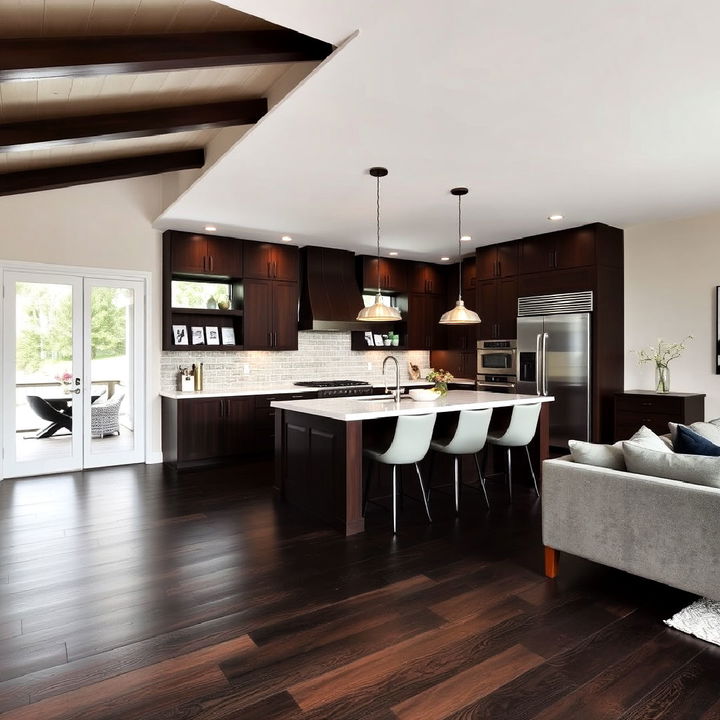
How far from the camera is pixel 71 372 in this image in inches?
227

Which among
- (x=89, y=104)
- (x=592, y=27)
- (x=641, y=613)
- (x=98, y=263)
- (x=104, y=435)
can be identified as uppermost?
(x=89, y=104)

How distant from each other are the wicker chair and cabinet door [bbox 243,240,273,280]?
85.4 inches

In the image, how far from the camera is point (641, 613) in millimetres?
2619

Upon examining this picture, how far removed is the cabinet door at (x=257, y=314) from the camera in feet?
22.2

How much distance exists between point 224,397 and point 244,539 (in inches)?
108

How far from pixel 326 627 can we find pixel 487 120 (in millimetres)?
3066

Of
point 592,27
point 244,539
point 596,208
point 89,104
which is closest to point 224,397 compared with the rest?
point 244,539

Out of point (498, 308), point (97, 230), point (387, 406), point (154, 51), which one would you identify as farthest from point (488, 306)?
point (154, 51)

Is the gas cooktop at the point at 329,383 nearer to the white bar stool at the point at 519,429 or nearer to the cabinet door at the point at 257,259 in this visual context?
the cabinet door at the point at 257,259

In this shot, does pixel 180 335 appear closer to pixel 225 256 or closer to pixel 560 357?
pixel 225 256

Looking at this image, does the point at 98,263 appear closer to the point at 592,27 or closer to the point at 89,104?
the point at 89,104

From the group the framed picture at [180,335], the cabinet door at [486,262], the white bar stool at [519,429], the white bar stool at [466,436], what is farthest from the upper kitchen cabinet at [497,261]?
the framed picture at [180,335]

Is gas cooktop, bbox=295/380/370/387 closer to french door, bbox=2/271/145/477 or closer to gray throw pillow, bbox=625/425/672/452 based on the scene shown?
french door, bbox=2/271/145/477

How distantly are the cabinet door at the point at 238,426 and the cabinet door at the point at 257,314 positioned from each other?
828 millimetres
